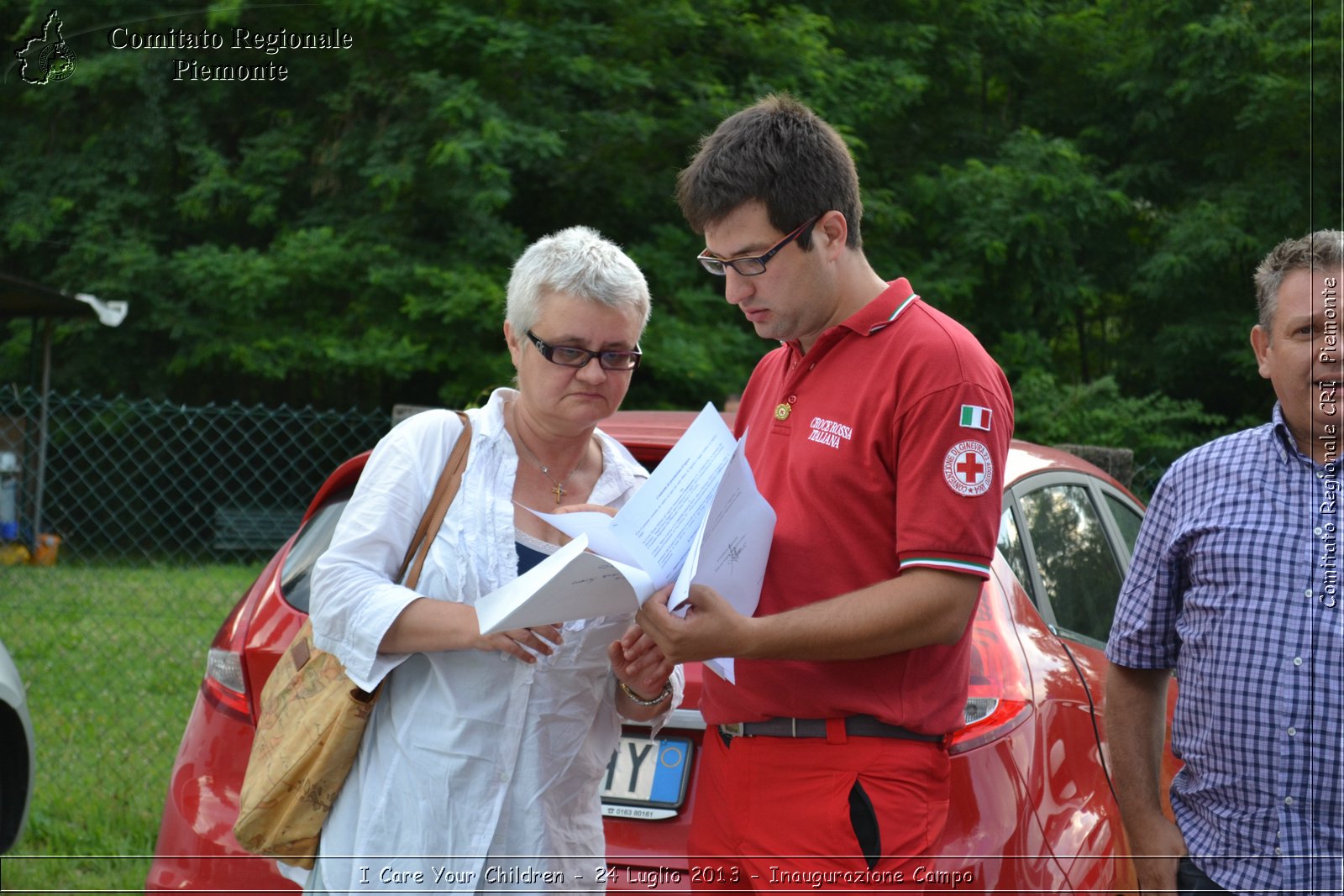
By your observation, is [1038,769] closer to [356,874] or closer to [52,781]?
[356,874]

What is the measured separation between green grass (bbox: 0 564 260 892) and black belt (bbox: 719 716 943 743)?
302 centimetres

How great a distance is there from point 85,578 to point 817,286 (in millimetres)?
8088

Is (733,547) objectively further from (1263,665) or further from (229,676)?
(229,676)

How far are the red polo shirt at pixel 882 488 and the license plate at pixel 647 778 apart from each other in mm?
592

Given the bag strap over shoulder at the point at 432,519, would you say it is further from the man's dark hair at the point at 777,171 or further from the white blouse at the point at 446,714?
the man's dark hair at the point at 777,171

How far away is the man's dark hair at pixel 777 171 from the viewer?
2.23 meters

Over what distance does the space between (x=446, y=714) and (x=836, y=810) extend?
736 millimetres

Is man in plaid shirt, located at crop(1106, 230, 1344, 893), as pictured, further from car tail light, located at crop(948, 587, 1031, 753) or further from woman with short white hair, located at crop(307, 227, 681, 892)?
woman with short white hair, located at crop(307, 227, 681, 892)

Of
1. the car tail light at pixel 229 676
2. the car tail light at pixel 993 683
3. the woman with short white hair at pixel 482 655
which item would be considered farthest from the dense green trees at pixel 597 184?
the woman with short white hair at pixel 482 655

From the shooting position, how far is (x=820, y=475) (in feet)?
7.24

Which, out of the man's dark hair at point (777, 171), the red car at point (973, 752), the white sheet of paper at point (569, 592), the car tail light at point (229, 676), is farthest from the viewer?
the car tail light at point (229, 676)

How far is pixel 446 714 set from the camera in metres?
2.36

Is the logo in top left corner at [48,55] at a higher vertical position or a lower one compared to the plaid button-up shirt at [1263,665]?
higher

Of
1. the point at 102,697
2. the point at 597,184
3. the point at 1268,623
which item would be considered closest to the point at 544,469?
the point at 1268,623
